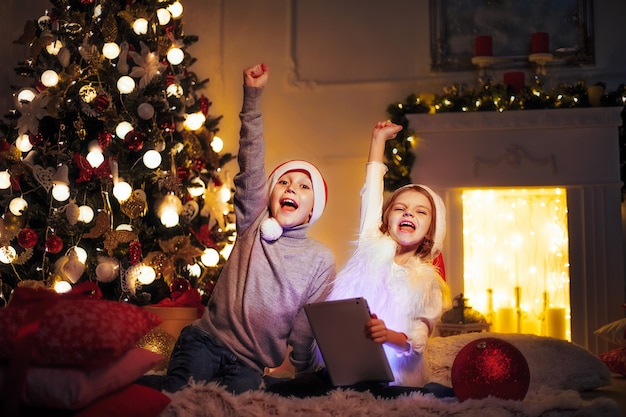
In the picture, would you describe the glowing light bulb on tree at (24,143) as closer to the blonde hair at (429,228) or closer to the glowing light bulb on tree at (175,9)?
the glowing light bulb on tree at (175,9)

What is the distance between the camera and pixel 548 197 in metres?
4.99

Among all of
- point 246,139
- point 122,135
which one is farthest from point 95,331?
point 122,135

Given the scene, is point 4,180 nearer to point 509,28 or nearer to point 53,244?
point 53,244

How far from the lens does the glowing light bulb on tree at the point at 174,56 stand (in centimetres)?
426

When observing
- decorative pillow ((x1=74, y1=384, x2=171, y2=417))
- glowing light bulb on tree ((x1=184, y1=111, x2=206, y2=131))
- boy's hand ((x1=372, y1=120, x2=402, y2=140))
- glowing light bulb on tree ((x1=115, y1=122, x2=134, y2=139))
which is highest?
glowing light bulb on tree ((x1=184, y1=111, x2=206, y2=131))

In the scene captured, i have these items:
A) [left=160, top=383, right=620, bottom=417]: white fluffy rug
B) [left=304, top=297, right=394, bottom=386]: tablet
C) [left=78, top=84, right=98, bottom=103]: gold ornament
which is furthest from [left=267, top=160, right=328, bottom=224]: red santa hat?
[left=78, top=84, right=98, bottom=103]: gold ornament

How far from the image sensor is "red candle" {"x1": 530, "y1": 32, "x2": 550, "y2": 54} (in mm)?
4859

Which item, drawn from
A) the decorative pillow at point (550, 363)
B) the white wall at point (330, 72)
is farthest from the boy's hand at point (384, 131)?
→ the white wall at point (330, 72)

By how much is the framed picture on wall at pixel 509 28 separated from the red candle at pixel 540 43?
0.17m

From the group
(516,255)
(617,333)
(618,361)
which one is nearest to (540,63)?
(516,255)

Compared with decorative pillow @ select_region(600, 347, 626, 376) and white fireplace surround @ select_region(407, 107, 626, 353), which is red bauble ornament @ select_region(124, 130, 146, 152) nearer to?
white fireplace surround @ select_region(407, 107, 626, 353)

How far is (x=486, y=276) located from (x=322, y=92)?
1.57 m

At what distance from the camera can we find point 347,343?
98.0 inches

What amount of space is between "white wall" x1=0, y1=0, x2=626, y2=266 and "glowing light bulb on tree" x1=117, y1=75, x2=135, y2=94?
4.74ft
